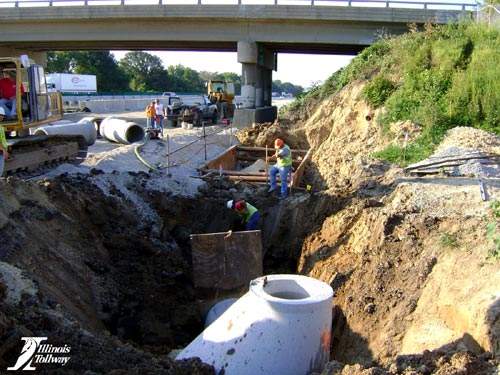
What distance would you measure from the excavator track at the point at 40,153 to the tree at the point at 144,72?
242 feet

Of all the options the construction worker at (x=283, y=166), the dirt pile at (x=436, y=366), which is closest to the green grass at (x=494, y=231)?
the dirt pile at (x=436, y=366)

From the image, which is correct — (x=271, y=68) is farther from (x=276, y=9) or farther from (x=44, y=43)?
(x=44, y=43)

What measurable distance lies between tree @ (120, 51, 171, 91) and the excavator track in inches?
2905

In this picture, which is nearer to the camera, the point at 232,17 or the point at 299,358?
the point at 299,358

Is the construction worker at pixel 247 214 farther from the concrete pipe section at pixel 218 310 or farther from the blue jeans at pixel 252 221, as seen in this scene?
the concrete pipe section at pixel 218 310

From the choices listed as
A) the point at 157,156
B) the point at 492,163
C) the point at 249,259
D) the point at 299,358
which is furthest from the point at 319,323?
the point at 157,156

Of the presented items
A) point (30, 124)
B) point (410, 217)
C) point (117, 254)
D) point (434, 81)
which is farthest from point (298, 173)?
point (30, 124)

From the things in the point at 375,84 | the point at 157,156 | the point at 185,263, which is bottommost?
the point at 185,263

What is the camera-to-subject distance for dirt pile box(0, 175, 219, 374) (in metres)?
5.55

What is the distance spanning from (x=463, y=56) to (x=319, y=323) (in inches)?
494

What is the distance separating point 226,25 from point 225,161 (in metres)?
13.8

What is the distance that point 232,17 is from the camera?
2788 cm

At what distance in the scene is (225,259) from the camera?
31.6 feet

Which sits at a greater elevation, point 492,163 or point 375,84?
point 375,84
